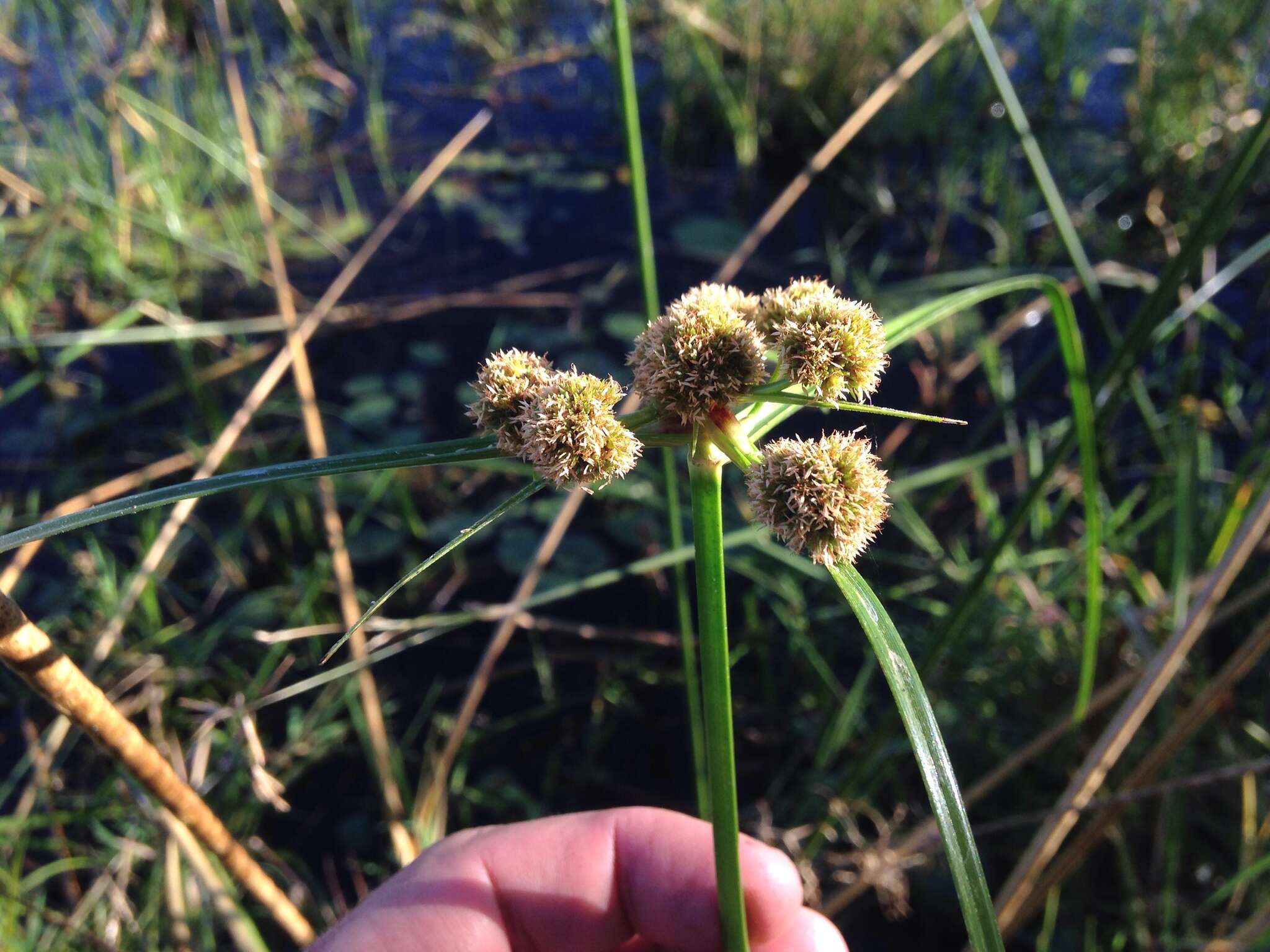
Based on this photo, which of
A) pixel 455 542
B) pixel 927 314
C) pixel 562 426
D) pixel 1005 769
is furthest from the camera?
pixel 1005 769

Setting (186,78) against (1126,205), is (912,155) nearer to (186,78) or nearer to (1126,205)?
(1126,205)

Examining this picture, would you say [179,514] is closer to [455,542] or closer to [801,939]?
[801,939]

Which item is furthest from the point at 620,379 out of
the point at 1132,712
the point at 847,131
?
the point at 1132,712

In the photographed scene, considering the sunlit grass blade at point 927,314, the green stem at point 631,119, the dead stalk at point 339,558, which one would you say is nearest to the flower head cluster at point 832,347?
the sunlit grass blade at point 927,314

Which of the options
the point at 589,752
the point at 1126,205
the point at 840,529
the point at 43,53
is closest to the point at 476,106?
the point at 43,53

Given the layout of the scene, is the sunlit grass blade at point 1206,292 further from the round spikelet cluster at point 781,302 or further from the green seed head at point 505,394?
the green seed head at point 505,394

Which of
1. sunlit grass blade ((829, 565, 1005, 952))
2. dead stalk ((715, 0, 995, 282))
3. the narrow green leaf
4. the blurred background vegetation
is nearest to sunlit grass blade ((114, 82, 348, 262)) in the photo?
the blurred background vegetation

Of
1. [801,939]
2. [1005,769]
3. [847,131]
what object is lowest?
[801,939]
